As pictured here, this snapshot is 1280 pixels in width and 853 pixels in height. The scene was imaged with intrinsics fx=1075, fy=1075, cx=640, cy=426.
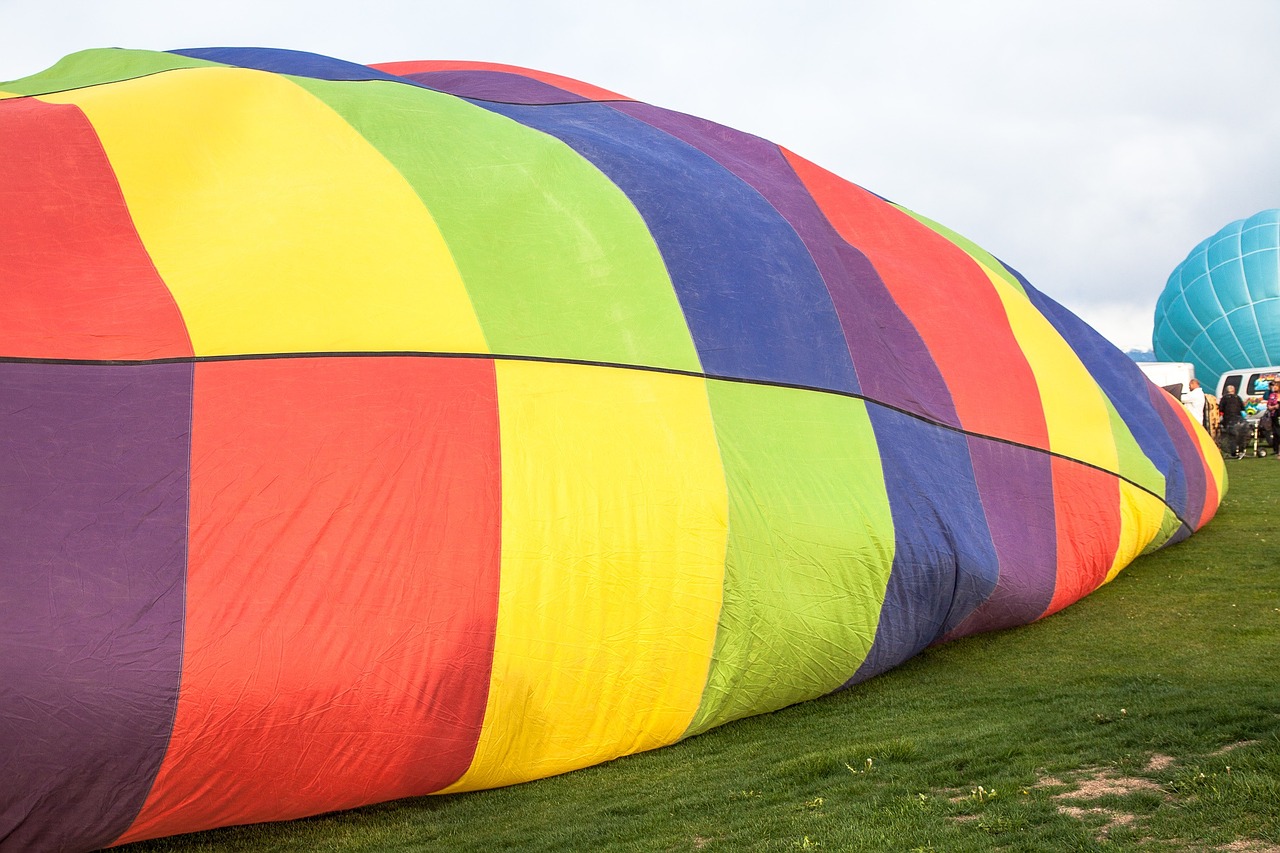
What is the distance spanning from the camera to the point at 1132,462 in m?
7.47

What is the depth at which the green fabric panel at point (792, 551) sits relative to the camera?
15.4ft

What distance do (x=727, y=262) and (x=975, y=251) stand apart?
3770 millimetres

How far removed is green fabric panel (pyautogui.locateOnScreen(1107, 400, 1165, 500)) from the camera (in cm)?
739

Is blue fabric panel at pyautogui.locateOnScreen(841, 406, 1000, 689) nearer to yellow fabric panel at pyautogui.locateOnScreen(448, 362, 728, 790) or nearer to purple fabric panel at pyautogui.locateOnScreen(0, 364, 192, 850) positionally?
yellow fabric panel at pyautogui.locateOnScreen(448, 362, 728, 790)

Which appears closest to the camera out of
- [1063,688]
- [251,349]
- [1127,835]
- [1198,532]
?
[1127,835]

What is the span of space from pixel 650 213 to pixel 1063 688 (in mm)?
3052

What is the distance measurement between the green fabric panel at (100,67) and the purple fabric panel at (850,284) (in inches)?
107

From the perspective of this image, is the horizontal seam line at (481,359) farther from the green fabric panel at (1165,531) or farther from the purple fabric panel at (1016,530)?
the green fabric panel at (1165,531)

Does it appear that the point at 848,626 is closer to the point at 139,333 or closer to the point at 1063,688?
the point at 1063,688

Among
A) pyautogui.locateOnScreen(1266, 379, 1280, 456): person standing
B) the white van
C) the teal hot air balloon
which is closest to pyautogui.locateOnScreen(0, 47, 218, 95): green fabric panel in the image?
pyautogui.locateOnScreen(1266, 379, 1280, 456): person standing

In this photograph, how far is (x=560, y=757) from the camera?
429 cm

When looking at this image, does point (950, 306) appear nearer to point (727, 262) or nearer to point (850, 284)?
point (850, 284)

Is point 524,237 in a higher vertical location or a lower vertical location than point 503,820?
higher

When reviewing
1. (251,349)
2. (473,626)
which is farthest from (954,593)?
(251,349)
